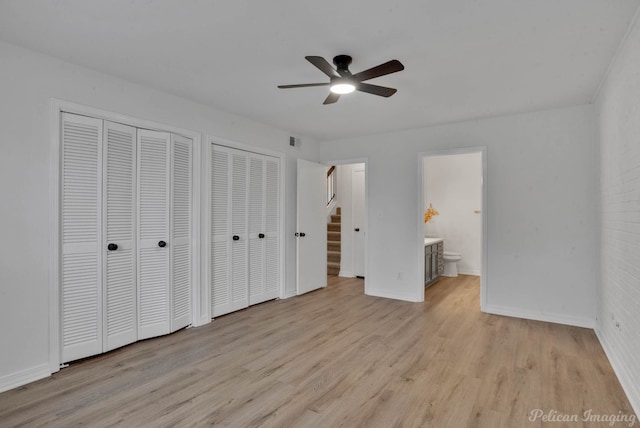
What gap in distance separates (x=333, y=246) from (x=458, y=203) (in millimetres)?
2888

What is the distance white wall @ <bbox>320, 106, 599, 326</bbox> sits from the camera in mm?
3893

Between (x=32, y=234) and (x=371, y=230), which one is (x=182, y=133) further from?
(x=371, y=230)

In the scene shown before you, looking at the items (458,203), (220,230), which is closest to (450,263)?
(458,203)

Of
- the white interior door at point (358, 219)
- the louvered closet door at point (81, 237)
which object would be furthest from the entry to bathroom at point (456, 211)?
the louvered closet door at point (81, 237)

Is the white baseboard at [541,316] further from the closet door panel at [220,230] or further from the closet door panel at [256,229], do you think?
the closet door panel at [220,230]

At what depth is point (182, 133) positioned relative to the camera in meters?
3.73

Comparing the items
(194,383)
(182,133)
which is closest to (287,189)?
(182,133)

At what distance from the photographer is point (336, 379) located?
2.66 m

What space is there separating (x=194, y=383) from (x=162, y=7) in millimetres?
2647

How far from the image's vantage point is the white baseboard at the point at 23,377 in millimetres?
2482

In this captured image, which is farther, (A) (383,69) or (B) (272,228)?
(B) (272,228)

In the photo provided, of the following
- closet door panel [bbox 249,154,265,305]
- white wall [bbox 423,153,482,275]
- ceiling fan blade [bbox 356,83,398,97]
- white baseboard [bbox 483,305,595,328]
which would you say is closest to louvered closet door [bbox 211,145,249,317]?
closet door panel [bbox 249,154,265,305]

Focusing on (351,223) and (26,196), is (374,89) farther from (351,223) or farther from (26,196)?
(351,223)

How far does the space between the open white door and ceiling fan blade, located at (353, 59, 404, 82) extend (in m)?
2.73
